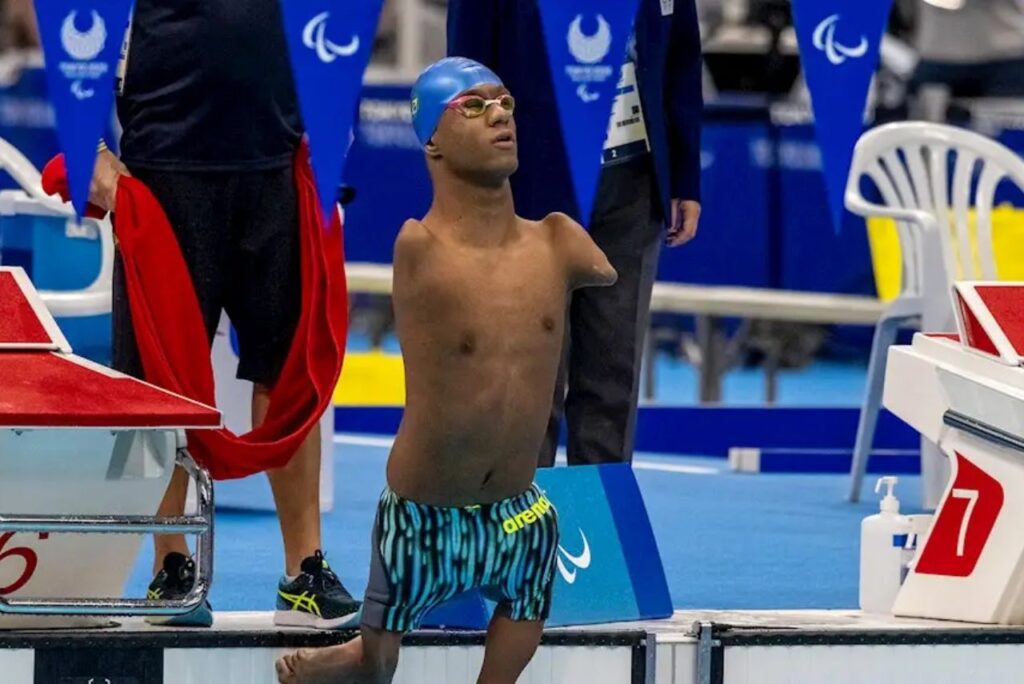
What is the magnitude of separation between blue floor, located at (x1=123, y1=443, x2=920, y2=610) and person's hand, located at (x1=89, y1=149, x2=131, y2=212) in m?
1.18

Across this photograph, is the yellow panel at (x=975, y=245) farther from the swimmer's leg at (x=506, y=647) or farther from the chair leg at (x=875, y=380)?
the swimmer's leg at (x=506, y=647)

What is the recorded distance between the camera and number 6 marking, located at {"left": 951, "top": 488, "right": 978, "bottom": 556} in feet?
13.9

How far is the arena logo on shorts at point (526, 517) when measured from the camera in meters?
3.58

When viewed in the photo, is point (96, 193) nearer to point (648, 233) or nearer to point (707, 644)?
point (648, 233)

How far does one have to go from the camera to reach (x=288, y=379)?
13.6 feet

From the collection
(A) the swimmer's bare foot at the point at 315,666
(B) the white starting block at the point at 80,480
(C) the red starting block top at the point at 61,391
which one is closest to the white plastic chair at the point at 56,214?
(C) the red starting block top at the point at 61,391

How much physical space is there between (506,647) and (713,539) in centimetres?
270

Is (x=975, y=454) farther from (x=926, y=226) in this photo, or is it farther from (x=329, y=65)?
(x=926, y=226)

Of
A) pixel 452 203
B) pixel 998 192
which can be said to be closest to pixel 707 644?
pixel 452 203

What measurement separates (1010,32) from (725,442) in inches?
150

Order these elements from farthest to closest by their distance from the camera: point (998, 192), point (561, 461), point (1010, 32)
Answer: point (1010, 32) → point (998, 192) → point (561, 461)

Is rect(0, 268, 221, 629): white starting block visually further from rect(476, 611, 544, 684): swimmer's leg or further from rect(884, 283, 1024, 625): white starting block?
rect(884, 283, 1024, 625): white starting block

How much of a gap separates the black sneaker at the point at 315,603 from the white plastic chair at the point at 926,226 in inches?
108

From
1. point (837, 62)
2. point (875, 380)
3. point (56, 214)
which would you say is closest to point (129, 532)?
point (837, 62)
